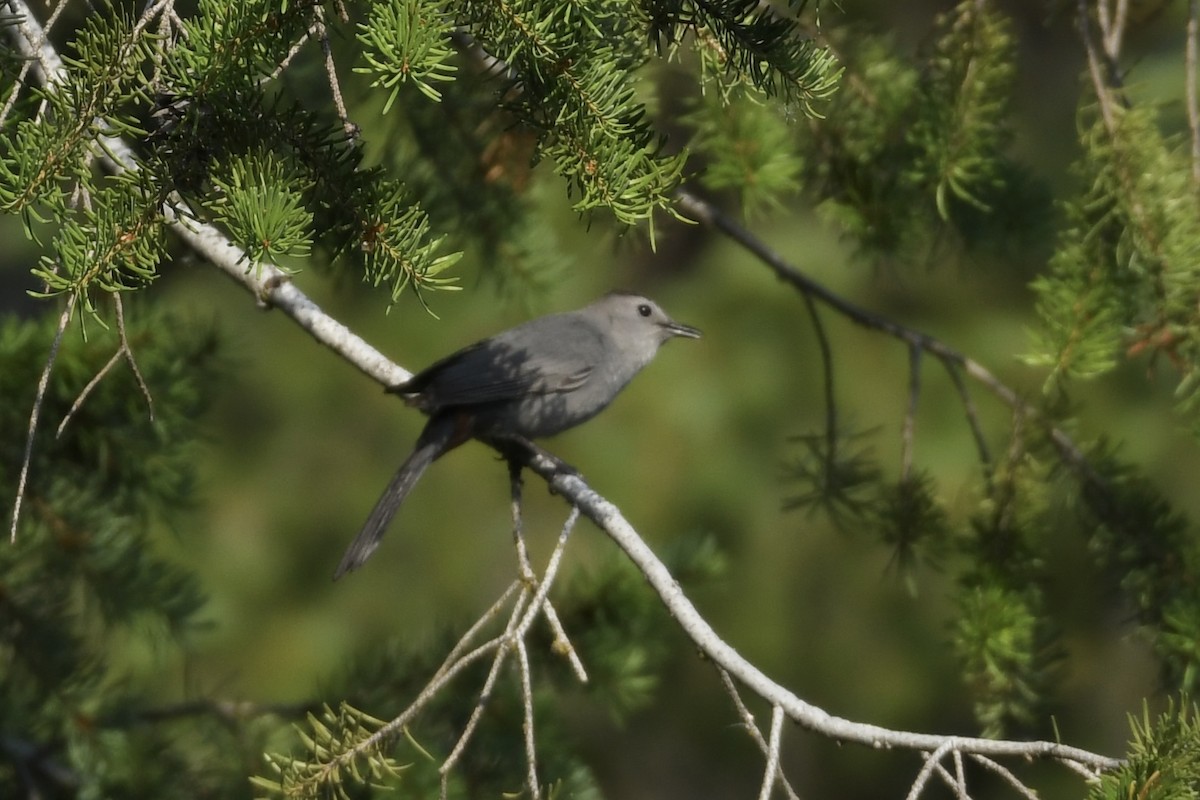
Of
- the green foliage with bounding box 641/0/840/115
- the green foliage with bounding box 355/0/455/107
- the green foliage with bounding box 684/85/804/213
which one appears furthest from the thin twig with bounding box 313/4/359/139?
the green foliage with bounding box 684/85/804/213

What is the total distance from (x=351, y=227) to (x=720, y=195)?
4354mm

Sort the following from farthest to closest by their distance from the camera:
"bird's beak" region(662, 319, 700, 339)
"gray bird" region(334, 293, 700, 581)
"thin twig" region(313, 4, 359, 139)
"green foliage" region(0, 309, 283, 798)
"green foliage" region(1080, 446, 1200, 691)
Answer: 1. "bird's beak" region(662, 319, 700, 339)
2. "gray bird" region(334, 293, 700, 581)
3. "green foliage" region(0, 309, 283, 798)
4. "green foliage" region(1080, 446, 1200, 691)
5. "thin twig" region(313, 4, 359, 139)

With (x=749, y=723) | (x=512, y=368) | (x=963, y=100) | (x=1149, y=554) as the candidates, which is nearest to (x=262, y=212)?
(x=749, y=723)

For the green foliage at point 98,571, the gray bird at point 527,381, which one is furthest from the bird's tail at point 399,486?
the green foliage at point 98,571

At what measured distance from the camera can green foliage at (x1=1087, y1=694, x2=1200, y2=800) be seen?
4.99 ft

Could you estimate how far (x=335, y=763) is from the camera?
71.1 inches

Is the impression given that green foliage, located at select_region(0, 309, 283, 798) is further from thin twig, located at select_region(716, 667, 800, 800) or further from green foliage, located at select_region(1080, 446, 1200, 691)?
green foliage, located at select_region(1080, 446, 1200, 691)

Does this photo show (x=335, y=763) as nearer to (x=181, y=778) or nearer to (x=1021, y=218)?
(x=181, y=778)

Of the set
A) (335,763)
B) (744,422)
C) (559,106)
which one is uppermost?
(744,422)

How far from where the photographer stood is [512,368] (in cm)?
359

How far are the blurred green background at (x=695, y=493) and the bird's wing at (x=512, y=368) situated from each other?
81 centimetres

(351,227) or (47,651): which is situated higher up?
(351,227)

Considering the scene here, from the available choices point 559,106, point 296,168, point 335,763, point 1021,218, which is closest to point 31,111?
point 296,168

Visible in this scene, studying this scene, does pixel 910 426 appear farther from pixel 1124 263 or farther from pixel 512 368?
pixel 512 368
